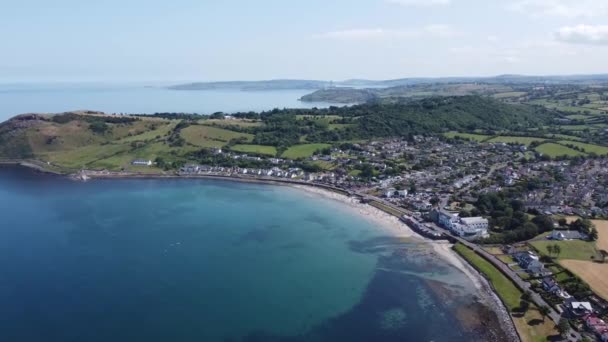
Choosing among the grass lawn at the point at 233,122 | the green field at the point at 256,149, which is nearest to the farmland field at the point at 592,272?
the green field at the point at 256,149

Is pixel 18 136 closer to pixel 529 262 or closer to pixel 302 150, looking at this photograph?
pixel 302 150

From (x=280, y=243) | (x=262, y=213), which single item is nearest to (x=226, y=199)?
(x=262, y=213)

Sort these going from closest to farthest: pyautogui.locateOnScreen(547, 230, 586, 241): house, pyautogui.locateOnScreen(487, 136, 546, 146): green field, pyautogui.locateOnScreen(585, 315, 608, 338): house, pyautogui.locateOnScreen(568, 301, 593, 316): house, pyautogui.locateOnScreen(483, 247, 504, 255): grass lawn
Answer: pyautogui.locateOnScreen(585, 315, 608, 338): house < pyautogui.locateOnScreen(568, 301, 593, 316): house < pyautogui.locateOnScreen(483, 247, 504, 255): grass lawn < pyautogui.locateOnScreen(547, 230, 586, 241): house < pyautogui.locateOnScreen(487, 136, 546, 146): green field

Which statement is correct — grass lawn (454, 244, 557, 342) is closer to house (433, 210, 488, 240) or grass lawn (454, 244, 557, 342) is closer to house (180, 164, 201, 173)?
house (433, 210, 488, 240)

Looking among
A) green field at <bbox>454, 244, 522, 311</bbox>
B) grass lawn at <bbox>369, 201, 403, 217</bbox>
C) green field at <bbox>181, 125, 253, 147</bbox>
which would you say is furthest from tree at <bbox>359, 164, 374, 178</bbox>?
green field at <bbox>181, 125, 253, 147</bbox>

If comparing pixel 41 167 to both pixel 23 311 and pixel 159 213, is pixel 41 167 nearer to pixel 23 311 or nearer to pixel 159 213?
pixel 159 213

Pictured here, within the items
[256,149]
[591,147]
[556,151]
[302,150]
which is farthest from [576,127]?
[256,149]

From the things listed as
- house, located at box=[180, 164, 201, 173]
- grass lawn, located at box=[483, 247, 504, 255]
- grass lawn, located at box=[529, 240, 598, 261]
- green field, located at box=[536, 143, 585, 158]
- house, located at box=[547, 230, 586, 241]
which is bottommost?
grass lawn, located at box=[483, 247, 504, 255]

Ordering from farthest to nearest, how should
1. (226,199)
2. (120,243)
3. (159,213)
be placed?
(226,199), (159,213), (120,243)
